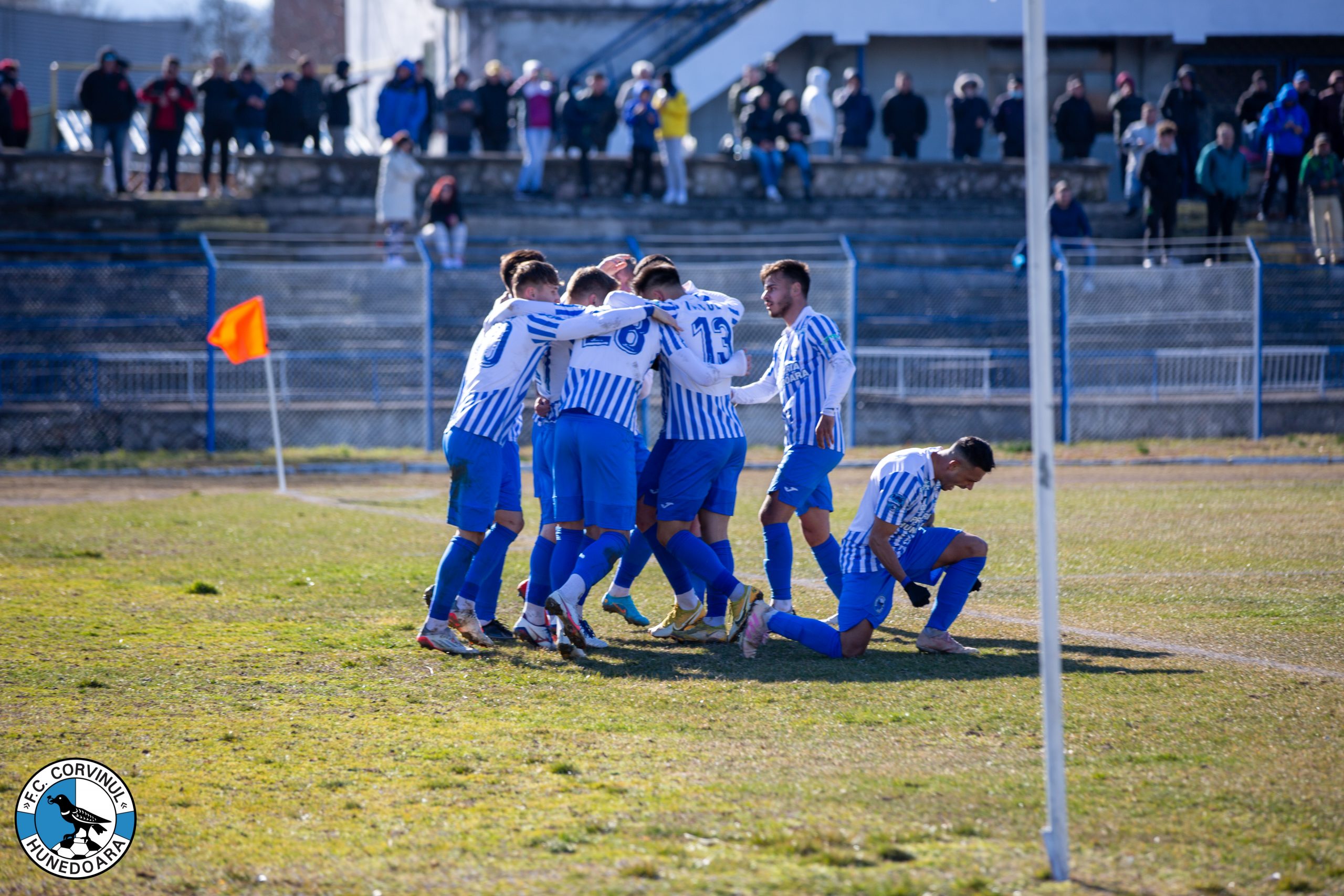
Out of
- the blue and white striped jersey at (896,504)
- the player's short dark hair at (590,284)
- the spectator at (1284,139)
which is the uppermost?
the spectator at (1284,139)

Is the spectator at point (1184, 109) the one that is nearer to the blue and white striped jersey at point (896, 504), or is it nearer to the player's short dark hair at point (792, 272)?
the player's short dark hair at point (792, 272)

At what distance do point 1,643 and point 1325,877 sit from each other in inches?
254

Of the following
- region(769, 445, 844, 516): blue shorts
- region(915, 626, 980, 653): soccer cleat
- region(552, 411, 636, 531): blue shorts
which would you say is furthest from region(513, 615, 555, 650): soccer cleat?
region(915, 626, 980, 653): soccer cleat

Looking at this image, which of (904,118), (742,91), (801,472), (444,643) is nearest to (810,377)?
(801,472)

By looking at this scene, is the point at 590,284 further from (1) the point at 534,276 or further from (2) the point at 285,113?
(2) the point at 285,113

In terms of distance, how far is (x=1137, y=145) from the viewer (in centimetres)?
2502

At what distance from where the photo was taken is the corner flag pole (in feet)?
13.6

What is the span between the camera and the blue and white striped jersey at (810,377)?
8117 mm

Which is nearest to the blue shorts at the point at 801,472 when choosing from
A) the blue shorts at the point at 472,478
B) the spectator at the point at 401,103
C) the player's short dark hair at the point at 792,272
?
the player's short dark hair at the point at 792,272

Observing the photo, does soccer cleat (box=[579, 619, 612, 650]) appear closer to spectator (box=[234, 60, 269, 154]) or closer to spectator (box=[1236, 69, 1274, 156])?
spectator (box=[234, 60, 269, 154])

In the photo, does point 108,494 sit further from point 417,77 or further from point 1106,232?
point 1106,232

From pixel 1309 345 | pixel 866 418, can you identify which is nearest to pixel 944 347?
pixel 866 418

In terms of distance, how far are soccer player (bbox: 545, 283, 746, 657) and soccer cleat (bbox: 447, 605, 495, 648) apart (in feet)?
1.78

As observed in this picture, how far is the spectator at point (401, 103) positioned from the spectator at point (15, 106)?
5.90 meters
